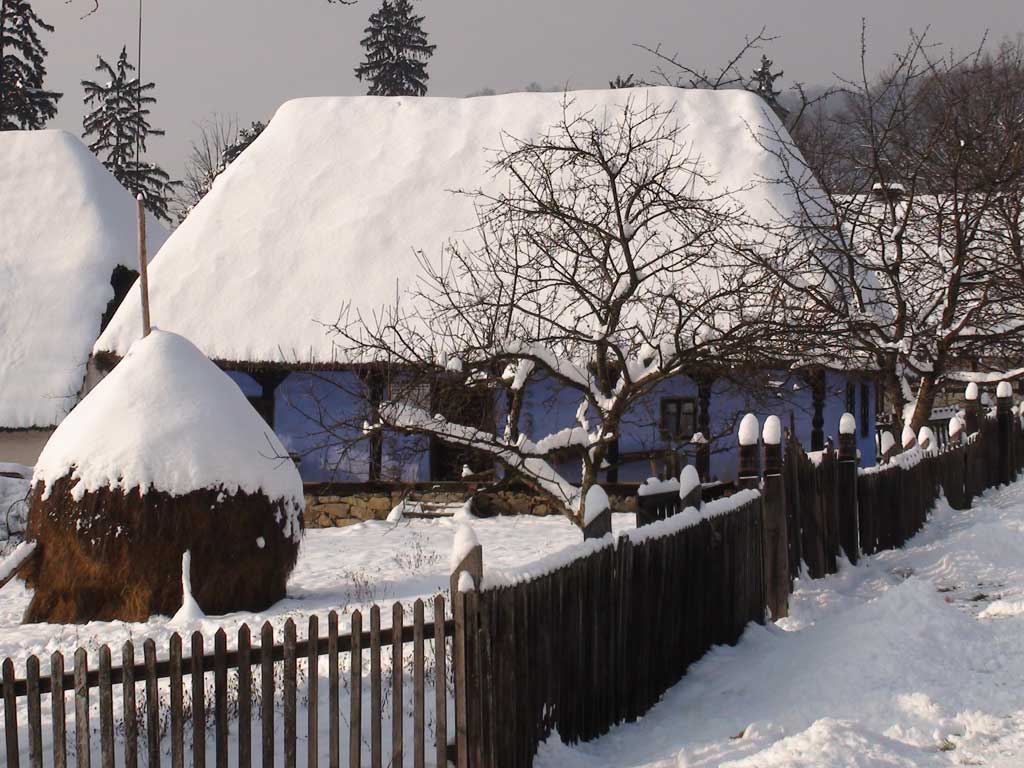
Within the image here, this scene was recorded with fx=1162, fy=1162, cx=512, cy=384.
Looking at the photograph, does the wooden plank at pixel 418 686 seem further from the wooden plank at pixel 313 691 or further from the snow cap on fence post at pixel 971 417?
the snow cap on fence post at pixel 971 417

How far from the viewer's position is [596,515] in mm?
6410

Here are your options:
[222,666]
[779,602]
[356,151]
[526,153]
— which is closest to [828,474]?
[779,602]

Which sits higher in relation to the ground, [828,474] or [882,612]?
[828,474]

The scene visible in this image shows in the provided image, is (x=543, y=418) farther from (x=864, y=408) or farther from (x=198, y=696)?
(x=198, y=696)

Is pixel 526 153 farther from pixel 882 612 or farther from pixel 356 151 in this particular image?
pixel 356 151

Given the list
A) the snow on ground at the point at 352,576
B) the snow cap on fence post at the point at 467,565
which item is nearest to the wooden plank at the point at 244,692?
the snow cap on fence post at the point at 467,565

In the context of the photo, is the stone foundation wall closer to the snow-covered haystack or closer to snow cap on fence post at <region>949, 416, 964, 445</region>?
snow cap on fence post at <region>949, 416, 964, 445</region>

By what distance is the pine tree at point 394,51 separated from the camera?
48938mm

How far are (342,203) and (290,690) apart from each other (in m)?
16.5

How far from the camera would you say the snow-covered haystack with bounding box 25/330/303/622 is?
9422 mm

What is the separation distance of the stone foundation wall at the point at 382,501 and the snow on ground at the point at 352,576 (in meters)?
0.42

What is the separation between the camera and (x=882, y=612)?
7.37 m

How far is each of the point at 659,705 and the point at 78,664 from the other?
3.60m

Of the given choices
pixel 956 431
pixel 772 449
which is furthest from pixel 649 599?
pixel 956 431
